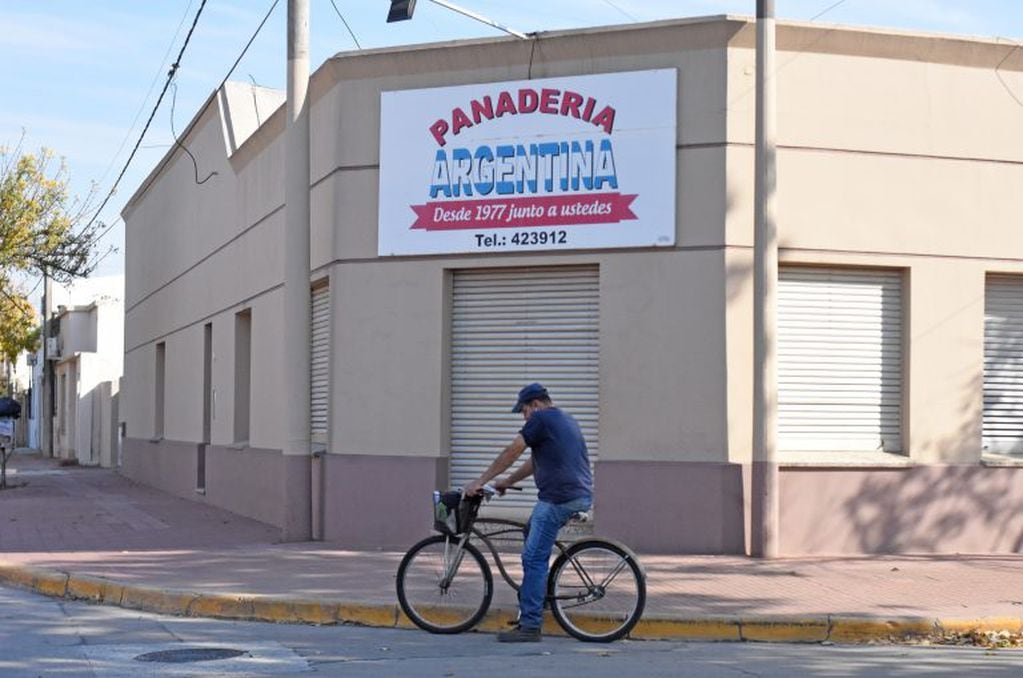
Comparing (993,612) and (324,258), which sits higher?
(324,258)

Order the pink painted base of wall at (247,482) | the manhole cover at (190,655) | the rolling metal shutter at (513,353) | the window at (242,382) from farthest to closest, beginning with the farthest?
the window at (242,382), the pink painted base of wall at (247,482), the rolling metal shutter at (513,353), the manhole cover at (190,655)

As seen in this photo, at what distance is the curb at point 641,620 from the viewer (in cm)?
1024

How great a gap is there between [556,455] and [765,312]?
181 inches

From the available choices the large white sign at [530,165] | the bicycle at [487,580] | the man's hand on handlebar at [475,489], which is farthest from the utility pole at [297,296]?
the man's hand on handlebar at [475,489]

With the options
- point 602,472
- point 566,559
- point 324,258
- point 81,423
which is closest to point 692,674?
point 566,559

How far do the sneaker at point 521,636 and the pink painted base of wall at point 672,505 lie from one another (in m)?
4.50

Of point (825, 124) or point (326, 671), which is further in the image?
point (825, 124)

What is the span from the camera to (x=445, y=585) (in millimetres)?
10406

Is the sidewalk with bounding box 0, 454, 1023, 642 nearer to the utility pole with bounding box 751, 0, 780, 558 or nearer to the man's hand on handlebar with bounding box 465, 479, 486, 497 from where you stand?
the utility pole with bounding box 751, 0, 780, 558

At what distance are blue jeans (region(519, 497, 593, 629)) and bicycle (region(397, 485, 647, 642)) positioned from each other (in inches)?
5.8

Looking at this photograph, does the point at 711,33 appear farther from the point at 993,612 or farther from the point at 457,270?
the point at 993,612

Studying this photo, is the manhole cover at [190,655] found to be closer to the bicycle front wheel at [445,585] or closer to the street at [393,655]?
the street at [393,655]

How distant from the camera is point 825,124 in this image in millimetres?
14703

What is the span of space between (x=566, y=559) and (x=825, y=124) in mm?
6678
